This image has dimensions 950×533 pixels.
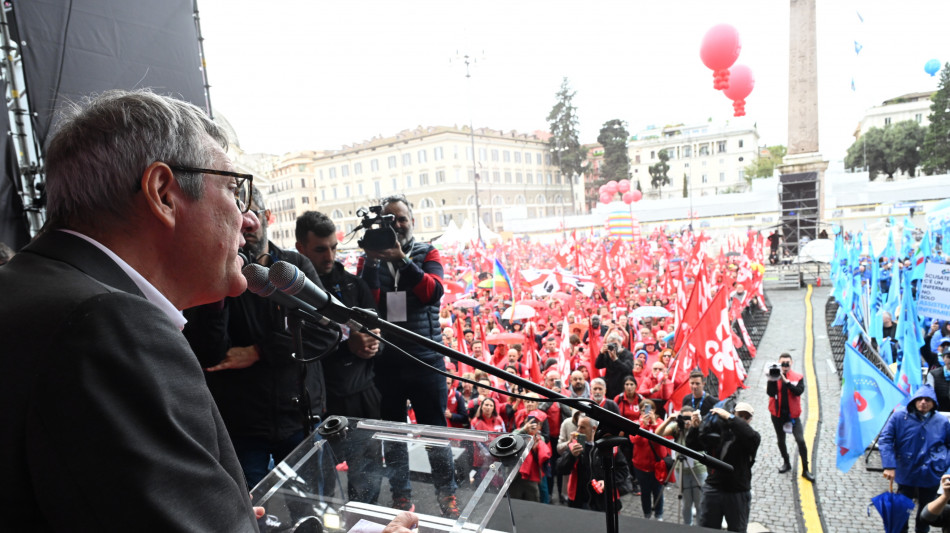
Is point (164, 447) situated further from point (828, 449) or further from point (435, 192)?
point (435, 192)

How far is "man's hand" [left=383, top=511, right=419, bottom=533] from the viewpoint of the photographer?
1.13 m

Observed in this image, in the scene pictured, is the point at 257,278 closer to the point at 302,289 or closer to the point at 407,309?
the point at 302,289

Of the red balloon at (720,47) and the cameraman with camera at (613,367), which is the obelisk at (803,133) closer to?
the red balloon at (720,47)

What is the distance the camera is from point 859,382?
529 cm

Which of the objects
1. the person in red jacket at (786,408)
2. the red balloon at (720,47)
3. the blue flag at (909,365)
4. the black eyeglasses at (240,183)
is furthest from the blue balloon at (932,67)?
the black eyeglasses at (240,183)

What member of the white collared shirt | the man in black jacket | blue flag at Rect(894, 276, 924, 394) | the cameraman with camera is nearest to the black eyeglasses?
the white collared shirt

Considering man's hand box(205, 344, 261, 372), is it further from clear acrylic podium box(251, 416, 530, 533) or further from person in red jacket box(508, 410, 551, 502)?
person in red jacket box(508, 410, 551, 502)

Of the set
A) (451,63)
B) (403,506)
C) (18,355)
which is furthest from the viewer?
(451,63)

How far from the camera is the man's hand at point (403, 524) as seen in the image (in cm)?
113

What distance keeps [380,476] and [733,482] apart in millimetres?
4007

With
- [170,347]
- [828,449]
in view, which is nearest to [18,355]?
[170,347]

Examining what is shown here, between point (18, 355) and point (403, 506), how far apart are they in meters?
0.99

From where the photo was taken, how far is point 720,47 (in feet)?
32.8

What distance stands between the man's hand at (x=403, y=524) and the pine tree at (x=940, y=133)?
51761mm
